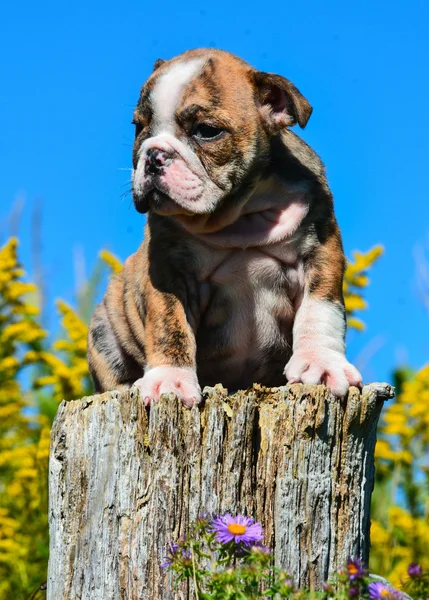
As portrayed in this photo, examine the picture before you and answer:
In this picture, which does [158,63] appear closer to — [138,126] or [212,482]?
[138,126]

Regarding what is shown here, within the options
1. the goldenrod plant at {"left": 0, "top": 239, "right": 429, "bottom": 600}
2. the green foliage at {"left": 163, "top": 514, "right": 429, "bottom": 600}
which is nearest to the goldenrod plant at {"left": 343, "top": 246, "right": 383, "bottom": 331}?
the goldenrod plant at {"left": 0, "top": 239, "right": 429, "bottom": 600}

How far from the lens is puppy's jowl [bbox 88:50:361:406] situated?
466cm

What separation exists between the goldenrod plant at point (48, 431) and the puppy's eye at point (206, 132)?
9.60ft

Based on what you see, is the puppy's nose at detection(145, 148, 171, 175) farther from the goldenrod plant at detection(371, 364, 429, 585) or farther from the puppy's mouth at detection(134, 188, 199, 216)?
the goldenrod plant at detection(371, 364, 429, 585)

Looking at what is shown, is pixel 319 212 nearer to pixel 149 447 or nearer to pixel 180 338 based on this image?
pixel 180 338

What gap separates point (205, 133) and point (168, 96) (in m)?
0.26

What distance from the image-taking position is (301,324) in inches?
190

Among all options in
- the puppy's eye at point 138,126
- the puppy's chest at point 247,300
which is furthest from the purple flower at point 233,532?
the puppy's eye at point 138,126

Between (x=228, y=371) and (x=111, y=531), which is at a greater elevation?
(x=228, y=371)

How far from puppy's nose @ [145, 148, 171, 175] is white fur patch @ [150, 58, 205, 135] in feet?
0.56

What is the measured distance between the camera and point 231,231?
5.02 m

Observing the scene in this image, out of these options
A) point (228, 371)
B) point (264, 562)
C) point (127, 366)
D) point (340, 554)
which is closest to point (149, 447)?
point (340, 554)

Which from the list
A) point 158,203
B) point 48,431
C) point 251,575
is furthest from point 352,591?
point 48,431

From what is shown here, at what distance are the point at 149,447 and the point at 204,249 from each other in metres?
1.43
